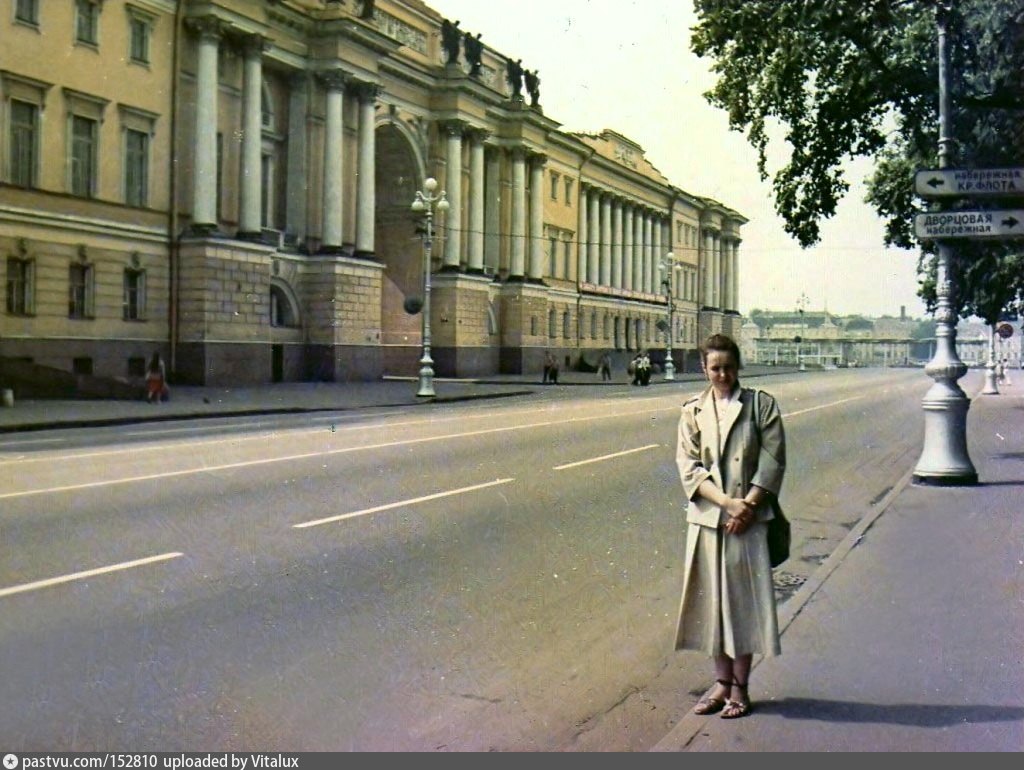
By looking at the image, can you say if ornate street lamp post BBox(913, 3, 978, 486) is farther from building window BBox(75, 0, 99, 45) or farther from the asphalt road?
building window BBox(75, 0, 99, 45)

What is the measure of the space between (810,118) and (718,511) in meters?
13.7

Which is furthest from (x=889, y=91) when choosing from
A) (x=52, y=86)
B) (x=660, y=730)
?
(x=52, y=86)

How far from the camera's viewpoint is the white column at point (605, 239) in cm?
8219

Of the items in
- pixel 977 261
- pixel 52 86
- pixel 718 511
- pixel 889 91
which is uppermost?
pixel 52 86

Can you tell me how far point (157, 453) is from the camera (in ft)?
50.7

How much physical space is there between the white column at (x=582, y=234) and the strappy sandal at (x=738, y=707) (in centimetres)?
7258

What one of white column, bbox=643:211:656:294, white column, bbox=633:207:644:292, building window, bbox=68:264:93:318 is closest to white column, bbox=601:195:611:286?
white column, bbox=633:207:644:292

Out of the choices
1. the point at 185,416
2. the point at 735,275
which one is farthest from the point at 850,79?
the point at 735,275

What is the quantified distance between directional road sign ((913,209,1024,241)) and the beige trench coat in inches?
343

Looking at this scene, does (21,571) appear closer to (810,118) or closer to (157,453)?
(157,453)

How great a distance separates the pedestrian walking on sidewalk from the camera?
467 cm

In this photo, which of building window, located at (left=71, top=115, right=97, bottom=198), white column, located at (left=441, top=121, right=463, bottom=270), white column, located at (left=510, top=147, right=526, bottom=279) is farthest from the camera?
white column, located at (left=510, top=147, right=526, bottom=279)

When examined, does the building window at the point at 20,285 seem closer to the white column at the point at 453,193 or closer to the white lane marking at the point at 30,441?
the white lane marking at the point at 30,441

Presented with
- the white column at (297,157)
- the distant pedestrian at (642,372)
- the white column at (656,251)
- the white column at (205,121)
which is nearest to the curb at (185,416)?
the white column at (205,121)
